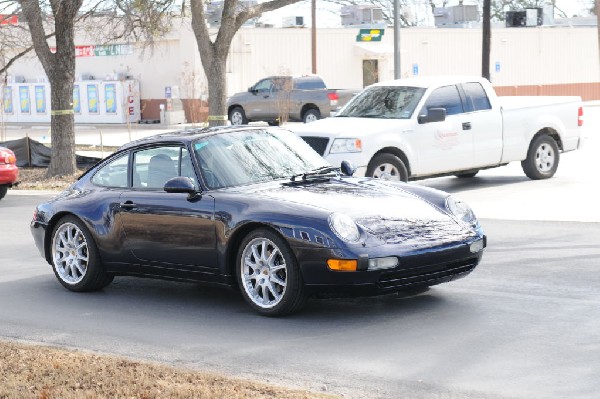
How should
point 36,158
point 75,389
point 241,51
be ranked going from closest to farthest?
point 75,389 < point 36,158 < point 241,51

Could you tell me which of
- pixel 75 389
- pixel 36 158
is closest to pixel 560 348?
pixel 75 389

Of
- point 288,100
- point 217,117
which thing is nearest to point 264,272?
point 217,117

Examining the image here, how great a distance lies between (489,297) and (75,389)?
3.83 m

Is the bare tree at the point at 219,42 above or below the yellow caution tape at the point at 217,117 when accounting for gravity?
above

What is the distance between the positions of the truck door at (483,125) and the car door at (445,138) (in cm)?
12

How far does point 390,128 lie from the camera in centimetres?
1688

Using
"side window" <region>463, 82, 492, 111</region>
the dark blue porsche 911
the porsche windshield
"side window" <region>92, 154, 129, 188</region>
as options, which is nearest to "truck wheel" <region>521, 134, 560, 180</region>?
"side window" <region>463, 82, 492, 111</region>

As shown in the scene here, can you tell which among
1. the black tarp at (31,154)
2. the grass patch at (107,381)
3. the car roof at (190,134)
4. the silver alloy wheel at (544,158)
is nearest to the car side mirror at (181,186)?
the car roof at (190,134)

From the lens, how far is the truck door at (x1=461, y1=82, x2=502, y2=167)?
17.8 metres

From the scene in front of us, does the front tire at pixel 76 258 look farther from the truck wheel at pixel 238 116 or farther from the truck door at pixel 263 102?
the truck wheel at pixel 238 116

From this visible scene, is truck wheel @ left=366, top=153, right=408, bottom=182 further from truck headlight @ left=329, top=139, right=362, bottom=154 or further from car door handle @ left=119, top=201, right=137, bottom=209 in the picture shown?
car door handle @ left=119, top=201, right=137, bottom=209

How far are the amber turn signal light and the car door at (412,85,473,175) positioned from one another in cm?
918

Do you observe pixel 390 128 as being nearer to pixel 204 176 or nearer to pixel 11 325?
pixel 204 176

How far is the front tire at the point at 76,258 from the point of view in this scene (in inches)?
384
